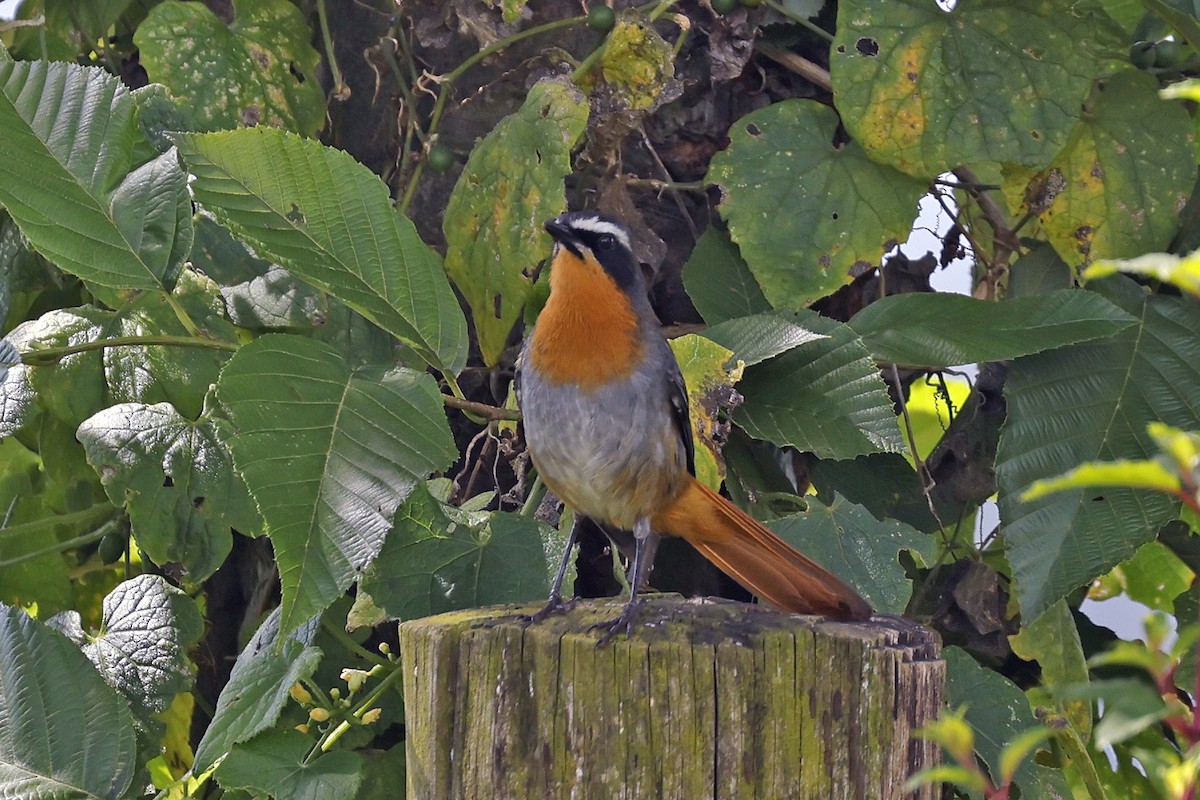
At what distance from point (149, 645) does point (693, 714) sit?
1.71 meters

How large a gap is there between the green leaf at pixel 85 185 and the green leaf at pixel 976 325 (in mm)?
1637

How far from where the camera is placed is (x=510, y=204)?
2947mm

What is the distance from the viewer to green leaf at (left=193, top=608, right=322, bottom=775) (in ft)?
7.84

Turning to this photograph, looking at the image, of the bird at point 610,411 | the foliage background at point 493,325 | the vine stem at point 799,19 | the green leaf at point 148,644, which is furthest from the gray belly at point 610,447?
the vine stem at point 799,19

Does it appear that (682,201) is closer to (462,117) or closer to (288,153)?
(462,117)

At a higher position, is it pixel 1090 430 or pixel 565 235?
pixel 565 235

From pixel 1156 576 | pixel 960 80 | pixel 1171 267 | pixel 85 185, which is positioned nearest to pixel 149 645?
pixel 85 185

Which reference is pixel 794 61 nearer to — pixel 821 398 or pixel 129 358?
pixel 821 398

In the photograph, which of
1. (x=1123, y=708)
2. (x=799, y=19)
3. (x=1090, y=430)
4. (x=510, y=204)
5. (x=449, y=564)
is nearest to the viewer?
(x=1123, y=708)

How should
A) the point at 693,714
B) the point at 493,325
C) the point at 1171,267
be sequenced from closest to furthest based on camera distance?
1. the point at 1171,267
2. the point at 693,714
3. the point at 493,325

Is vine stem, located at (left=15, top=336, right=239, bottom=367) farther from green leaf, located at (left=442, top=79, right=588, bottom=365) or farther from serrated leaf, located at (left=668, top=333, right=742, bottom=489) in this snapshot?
serrated leaf, located at (left=668, top=333, right=742, bottom=489)

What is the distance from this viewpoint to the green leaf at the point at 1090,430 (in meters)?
2.69

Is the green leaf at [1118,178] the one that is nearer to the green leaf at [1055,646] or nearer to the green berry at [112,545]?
the green leaf at [1055,646]

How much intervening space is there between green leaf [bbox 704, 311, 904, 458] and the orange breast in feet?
0.85
